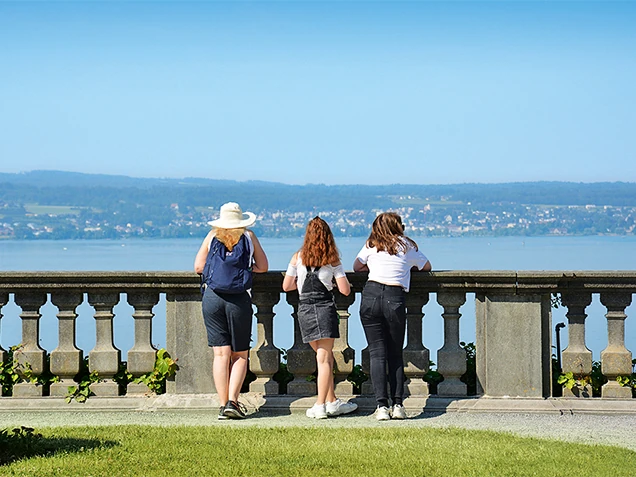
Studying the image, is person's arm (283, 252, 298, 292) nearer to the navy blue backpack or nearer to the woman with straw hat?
the woman with straw hat

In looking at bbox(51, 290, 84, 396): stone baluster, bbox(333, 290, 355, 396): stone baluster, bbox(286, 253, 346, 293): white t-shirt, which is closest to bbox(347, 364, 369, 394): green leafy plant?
bbox(333, 290, 355, 396): stone baluster

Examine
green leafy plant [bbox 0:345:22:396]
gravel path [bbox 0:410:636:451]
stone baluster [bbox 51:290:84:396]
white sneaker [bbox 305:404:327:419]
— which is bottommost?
gravel path [bbox 0:410:636:451]

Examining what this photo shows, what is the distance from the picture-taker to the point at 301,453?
702 centimetres

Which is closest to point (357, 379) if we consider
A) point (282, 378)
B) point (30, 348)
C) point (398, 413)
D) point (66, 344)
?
point (282, 378)

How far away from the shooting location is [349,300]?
8.95 m

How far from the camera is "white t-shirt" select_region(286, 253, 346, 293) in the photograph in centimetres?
856

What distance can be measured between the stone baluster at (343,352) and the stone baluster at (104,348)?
200 cm

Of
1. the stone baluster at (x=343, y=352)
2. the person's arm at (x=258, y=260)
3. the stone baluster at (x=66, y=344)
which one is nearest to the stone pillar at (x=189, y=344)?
the person's arm at (x=258, y=260)

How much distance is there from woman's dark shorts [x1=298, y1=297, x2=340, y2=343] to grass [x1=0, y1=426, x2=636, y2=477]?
961mm

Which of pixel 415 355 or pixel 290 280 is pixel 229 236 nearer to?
pixel 290 280

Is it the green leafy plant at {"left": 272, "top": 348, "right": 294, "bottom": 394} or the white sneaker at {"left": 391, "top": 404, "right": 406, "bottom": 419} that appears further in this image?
the green leafy plant at {"left": 272, "top": 348, "right": 294, "bottom": 394}

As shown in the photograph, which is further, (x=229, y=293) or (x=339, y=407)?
(x=339, y=407)

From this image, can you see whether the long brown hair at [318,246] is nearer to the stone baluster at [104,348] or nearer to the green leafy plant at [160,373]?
the green leafy plant at [160,373]

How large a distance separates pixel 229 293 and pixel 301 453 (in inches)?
75.8
